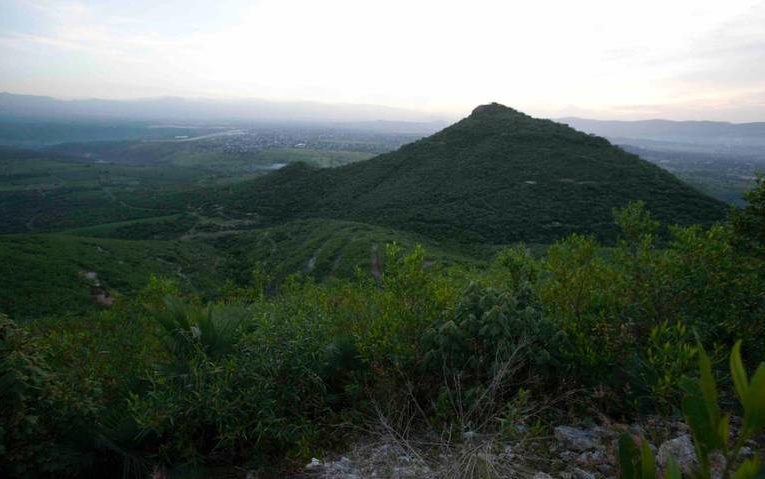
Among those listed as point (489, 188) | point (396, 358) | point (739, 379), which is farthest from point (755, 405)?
point (489, 188)

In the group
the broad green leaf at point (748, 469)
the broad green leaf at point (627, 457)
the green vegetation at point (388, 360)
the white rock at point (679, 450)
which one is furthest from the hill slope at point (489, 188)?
the broad green leaf at point (748, 469)

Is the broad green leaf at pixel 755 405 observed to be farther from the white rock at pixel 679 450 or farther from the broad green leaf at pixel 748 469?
the white rock at pixel 679 450

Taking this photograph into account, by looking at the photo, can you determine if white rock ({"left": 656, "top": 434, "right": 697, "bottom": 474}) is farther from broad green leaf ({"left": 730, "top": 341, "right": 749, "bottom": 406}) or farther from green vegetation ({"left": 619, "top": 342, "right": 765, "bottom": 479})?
broad green leaf ({"left": 730, "top": 341, "right": 749, "bottom": 406})

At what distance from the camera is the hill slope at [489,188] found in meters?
36.4

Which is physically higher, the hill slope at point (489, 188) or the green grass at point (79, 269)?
the hill slope at point (489, 188)

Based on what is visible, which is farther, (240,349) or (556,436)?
(240,349)

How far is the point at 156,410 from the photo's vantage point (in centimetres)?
316

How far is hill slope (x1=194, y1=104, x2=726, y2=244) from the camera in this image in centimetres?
3639

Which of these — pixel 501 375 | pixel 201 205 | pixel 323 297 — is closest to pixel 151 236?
pixel 201 205

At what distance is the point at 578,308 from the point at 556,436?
1.21 metres

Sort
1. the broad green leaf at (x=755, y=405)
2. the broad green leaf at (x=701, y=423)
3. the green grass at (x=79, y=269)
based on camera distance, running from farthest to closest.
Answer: the green grass at (x=79, y=269), the broad green leaf at (x=701, y=423), the broad green leaf at (x=755, y=405)

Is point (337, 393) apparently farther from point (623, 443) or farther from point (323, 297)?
point (623, 443)

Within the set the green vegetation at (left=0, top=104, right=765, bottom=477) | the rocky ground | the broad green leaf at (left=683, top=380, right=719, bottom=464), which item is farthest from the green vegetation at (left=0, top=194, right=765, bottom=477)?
the broad green leaf at (left=683, top=380, right=719, bottom=464)

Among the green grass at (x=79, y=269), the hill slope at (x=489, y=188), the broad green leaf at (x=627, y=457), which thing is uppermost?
the broad green leaf at (x=627, y=457)
